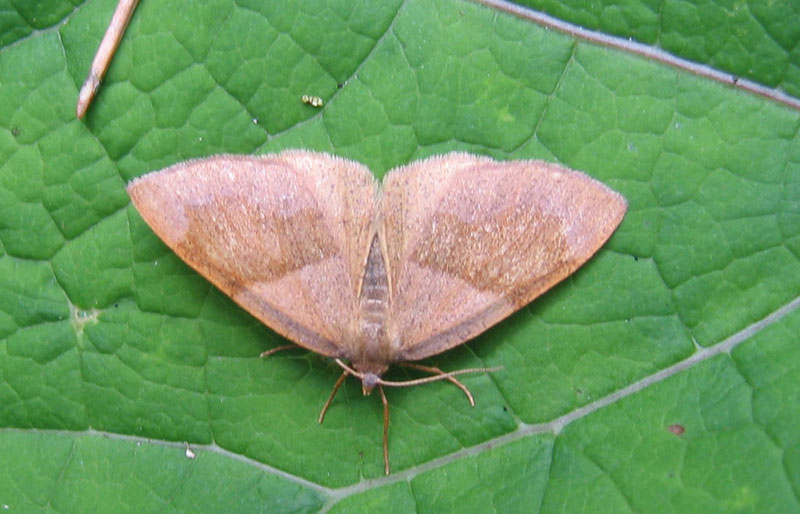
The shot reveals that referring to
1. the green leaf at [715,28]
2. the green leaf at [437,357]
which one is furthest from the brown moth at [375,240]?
the green leaf at [715,28]

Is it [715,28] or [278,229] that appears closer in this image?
[715,28]

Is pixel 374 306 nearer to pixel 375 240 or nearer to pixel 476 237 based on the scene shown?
pixel 375 240

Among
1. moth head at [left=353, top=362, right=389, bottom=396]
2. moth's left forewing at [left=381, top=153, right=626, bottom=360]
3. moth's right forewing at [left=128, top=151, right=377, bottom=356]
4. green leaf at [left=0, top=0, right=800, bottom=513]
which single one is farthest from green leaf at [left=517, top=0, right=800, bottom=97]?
moth head at [left=353, top=362, right=389, bottom=396]

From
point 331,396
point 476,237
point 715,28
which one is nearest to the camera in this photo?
point 715,28

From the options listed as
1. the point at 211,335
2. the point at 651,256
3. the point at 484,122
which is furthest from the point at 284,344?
the point at 651,256

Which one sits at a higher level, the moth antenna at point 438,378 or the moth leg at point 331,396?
the moth antenna at point 438,378

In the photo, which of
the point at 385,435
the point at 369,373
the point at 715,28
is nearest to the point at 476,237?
the point at 369,373

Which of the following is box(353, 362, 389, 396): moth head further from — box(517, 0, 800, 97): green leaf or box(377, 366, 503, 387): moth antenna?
box(517, 0, 800, 97): green leaf

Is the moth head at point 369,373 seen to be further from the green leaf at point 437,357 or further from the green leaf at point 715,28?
the green leaf at point 715,28
